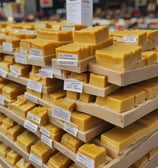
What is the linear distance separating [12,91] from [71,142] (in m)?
0.73

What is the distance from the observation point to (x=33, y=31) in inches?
76.5

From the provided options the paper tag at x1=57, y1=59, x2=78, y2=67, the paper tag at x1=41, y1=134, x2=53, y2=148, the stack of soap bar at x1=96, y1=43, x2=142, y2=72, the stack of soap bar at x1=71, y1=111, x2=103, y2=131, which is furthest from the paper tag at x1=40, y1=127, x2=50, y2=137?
the stack of soap bar at x1=96, y1=43, x2=142, y2=72

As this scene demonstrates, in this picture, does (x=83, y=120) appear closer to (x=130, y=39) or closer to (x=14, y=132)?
(x=130, y=39)

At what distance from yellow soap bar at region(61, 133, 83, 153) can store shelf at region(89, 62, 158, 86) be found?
1.37 feet

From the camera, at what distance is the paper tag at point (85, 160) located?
1.31m

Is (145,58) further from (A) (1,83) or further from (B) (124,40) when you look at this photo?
(A) (1,83)

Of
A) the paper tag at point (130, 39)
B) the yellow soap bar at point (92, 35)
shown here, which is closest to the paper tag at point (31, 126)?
the yellow soap bar at point (92, 35)

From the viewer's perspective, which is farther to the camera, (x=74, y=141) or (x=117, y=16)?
(x=117, y=16)

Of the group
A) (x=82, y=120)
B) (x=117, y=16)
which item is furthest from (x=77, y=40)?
(x=117, y=16)

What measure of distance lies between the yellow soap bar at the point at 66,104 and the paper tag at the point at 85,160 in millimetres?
252

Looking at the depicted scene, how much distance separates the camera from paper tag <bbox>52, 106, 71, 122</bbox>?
145 centimetres

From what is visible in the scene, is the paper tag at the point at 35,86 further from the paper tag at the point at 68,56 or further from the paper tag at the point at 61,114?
the paper tag at the point at 68,56

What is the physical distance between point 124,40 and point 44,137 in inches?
31.2

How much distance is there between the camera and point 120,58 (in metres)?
1.20
